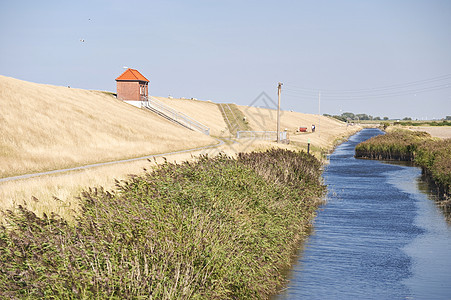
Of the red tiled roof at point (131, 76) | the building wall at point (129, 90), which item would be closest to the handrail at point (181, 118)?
the building wall at point (129, 90)

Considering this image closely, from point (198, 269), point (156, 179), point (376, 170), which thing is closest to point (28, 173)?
point (156, 179)

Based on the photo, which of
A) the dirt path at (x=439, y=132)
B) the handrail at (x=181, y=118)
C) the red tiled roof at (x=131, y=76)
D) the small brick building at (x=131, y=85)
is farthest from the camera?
the dirt path at (x=439, y=132)

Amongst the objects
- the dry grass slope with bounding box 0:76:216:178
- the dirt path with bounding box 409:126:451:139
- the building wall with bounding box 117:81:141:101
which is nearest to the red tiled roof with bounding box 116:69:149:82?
the building wall with bounding box 117:81:141:101

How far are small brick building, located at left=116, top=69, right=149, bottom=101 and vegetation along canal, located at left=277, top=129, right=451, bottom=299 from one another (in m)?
55.1

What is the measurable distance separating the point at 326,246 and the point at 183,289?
1208cm

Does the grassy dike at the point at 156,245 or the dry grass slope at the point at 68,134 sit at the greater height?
the dry grass slope at the point at 68,134

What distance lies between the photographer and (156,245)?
9.12 meters

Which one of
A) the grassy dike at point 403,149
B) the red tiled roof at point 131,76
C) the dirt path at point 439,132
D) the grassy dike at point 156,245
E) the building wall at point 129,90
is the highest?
the red tiled roof at point 131,76

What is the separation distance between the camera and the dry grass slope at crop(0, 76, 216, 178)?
33219 millimetres

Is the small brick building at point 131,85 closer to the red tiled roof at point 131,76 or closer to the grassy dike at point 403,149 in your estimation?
the red tiled roof at point 131,76

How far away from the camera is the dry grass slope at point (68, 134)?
109 feet

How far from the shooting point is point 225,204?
1345 cm

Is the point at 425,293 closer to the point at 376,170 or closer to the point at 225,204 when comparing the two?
the point at 225,204

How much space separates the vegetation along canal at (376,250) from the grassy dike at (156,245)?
1508 mm
